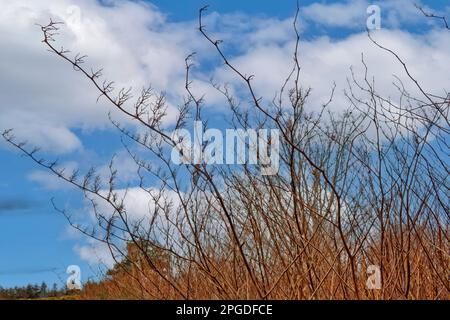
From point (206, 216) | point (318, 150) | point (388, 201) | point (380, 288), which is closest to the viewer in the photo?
point (380, 288)

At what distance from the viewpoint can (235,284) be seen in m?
3.38

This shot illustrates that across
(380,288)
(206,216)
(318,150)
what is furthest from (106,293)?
(380,288)

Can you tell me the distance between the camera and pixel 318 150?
766cm

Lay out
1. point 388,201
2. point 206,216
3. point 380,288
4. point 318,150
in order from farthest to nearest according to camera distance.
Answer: point 318,150
point 206,216
point 388,201
point 380,288

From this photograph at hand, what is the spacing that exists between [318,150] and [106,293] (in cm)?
518

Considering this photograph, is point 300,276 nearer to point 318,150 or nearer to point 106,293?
point 318,150

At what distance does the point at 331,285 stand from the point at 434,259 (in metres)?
0.92
